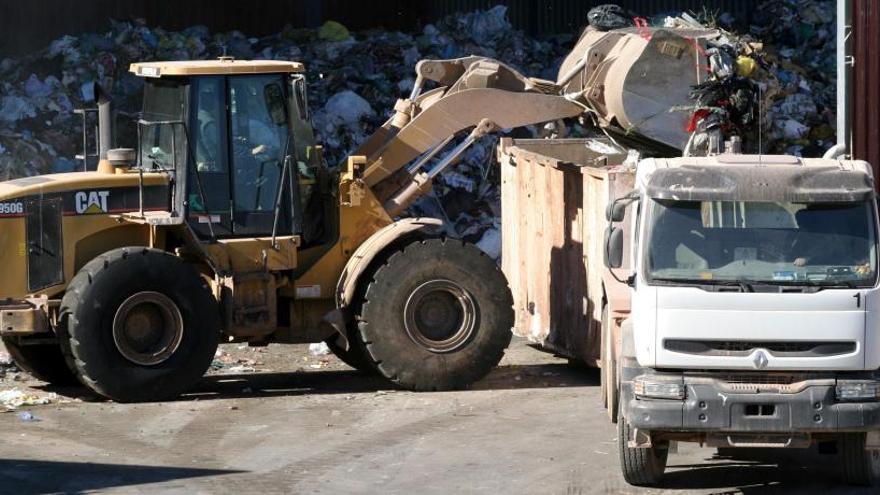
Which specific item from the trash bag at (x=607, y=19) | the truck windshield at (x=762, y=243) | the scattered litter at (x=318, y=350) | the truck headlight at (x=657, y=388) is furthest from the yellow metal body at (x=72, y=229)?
the truck headlight at (x=657, y=388)

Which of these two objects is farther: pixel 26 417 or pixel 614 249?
pixel 26 417

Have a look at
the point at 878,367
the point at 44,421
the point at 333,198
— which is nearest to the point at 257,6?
the point at 333,198

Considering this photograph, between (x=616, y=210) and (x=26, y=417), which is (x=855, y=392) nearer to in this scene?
(x=616, y=210)

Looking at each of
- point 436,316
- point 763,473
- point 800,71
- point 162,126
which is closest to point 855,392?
point 763,473

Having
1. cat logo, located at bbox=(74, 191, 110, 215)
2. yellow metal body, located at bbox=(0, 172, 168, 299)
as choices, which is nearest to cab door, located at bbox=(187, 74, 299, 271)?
yellow metal body, located at bbox=(0, 172, 168, 299)

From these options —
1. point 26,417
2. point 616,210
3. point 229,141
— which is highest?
point 229,141

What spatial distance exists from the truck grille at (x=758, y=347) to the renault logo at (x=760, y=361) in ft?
0.16

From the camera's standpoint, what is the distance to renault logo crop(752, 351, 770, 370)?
30.2ft

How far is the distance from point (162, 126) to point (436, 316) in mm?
2638

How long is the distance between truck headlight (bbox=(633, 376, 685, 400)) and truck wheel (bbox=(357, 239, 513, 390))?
12.8 feet

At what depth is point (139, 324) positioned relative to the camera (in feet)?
41.1

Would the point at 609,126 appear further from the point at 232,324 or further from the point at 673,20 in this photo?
the point at 232,324

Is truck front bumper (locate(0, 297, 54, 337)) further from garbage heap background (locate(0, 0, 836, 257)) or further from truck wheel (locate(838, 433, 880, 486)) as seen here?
truck wheel (locate(838, 433, 880, 486))

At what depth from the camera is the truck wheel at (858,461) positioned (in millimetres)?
9617
